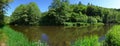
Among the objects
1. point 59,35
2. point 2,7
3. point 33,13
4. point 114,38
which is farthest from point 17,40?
point 33,13

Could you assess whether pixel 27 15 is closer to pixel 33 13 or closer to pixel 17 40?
pixel 33 13

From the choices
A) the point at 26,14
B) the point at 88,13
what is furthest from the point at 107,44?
the point at 88,13

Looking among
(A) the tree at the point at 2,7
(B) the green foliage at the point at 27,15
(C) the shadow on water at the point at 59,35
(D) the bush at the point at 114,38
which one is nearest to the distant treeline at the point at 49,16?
(B) the green foliage at the point at 27,15

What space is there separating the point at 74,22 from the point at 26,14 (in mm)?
15597

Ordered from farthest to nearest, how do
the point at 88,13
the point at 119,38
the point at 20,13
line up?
1. the point at 88,13
2. the point at 20,13
3. the point at 119,38

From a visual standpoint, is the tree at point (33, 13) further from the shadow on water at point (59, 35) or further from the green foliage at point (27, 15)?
the shadow on water at point (59, 35)

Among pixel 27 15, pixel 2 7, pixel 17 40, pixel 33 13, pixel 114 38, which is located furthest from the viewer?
pixel 27 15

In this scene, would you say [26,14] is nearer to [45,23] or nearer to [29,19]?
[29,19]

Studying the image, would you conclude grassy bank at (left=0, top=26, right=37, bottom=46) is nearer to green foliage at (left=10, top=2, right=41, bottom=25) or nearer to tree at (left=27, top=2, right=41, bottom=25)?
tree at (left=27, top=2, right=41, bottom=25)

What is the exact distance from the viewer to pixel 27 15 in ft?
275

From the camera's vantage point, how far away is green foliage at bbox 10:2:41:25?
82438 millimetres

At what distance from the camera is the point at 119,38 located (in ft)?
46.2

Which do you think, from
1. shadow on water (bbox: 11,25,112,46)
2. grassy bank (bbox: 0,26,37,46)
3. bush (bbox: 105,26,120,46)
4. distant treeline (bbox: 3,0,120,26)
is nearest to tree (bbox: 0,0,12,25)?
shadow on water (bbox: 11,25,112,46)

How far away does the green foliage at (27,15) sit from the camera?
270 feet
